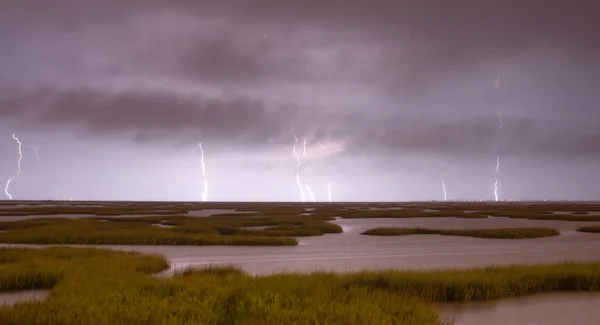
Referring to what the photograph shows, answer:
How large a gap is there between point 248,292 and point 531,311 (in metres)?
8.31

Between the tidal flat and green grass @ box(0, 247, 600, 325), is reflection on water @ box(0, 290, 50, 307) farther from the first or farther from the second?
green grass @ box(0, 247, 600, 325)

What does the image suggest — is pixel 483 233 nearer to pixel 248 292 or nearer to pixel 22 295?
pixel 248 292

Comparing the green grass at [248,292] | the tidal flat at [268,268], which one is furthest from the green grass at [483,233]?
the green grass at [248,292]

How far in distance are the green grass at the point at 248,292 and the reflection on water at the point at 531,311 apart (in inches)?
24.8

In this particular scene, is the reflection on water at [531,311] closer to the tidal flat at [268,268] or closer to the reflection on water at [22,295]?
the tidal flat at [268,268]

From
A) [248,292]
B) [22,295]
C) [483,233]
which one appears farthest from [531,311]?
[483,233]

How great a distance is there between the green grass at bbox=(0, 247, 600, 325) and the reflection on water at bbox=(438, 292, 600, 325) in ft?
2.07

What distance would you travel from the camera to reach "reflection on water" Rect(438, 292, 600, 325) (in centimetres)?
1263

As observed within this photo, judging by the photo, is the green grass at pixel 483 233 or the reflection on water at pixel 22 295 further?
the green grass at pixel 483 233

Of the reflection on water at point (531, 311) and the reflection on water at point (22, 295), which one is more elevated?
the reflection on water at point (22, 295)

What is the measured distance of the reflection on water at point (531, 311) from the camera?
1263 centimetres

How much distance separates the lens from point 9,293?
14.6m

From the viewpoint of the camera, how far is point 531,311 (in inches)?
537

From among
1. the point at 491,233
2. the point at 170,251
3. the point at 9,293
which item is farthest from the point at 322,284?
the point at 491,233
